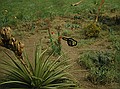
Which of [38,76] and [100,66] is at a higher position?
[38,76]

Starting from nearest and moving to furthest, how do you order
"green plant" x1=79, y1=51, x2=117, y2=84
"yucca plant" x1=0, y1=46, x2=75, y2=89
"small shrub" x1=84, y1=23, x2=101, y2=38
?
"yucca plant" x1=0, y1=46, x2=75, y2=89 < "green plant" x1=79, y1=51, x2=117, y2=84 < "small shrub" x1=84, y1=23, x2=101, y2=38

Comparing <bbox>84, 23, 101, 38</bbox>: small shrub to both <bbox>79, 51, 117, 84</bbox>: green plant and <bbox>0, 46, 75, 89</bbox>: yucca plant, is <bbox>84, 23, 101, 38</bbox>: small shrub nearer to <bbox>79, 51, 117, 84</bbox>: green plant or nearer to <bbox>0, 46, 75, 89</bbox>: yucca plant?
<bbox>79, 51, 117, 84</bbox>: green plant

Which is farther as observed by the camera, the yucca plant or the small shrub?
the small shrub

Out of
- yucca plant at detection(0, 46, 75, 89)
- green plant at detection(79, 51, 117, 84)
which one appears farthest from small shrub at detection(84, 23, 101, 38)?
yucca plant at detection(0, 46, 75, 89)

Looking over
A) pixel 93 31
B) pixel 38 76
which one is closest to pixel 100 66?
pixel 38 76

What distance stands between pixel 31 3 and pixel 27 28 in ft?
13.5

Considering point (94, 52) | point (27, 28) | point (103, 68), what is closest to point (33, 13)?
point (27, 28)

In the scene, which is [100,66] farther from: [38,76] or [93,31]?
[93,31]

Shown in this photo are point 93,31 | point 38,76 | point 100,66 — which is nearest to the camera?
point 38,76

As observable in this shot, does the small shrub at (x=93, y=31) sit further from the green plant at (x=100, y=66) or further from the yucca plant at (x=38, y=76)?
the yucca plant at (x=38, y=76)

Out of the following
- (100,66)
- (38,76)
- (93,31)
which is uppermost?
(38,76)

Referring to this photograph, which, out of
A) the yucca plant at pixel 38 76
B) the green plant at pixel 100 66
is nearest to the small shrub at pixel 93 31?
the green plant at pixel 100 66

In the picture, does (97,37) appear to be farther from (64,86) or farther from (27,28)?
(64,86)

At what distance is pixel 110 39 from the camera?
7973 mm
